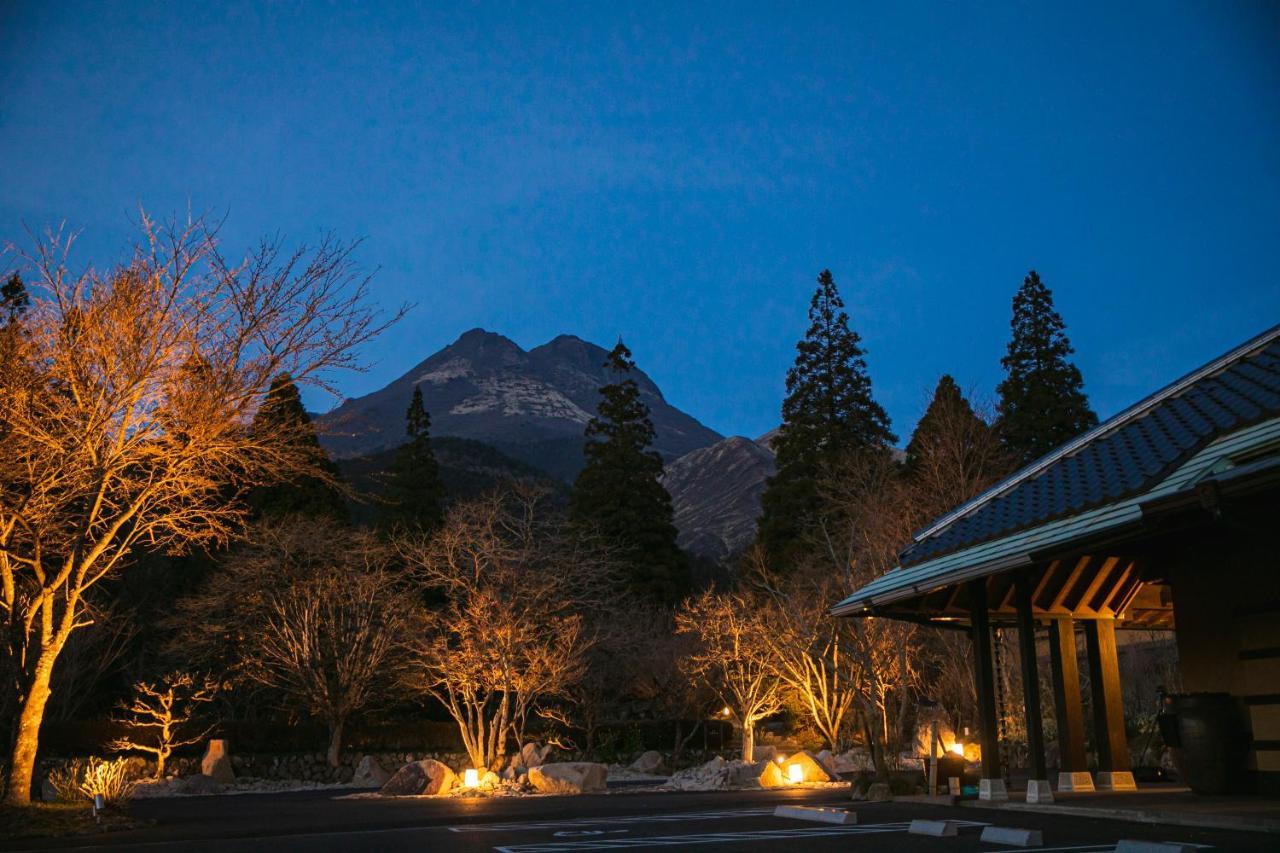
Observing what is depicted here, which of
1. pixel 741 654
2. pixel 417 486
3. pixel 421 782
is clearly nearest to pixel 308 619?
pixel 421 782

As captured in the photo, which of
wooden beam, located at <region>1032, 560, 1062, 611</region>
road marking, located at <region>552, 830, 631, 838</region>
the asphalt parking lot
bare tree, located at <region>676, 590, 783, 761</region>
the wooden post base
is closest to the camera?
the asphalt parking lot

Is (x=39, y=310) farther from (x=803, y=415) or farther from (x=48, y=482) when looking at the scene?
(x=803, y=415)

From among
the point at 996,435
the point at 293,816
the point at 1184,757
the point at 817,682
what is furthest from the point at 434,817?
the point at 996,435

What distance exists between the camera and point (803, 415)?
4559 cm

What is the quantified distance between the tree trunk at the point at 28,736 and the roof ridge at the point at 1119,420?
12.1 metres

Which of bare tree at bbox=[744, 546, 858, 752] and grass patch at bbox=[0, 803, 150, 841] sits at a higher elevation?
bare tree at bbox=[744, 546, 858, 752]

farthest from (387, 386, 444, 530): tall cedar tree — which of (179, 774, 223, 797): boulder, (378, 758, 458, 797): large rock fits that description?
(378, 758, 458, 797): large rock

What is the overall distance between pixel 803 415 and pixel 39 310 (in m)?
35.4

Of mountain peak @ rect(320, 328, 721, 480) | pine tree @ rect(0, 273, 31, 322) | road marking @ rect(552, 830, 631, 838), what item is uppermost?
mountain peak @ rect(320, 328, 721, 480)

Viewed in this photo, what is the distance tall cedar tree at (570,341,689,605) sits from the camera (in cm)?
4312

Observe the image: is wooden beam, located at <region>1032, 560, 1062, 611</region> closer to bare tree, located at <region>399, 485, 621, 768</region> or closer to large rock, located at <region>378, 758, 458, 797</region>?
large rock, located at <region>378, 758, 458, 797</region>

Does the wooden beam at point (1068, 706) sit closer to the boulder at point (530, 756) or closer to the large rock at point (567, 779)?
the large rock at point (567, 779)

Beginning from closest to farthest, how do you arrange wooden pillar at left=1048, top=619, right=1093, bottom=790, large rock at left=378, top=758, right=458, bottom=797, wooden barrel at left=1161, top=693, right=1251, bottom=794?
wooden barrel at left=1161, top=693, right=1251, bottom=794 → wooden pillar at left=1048, top=619, right=1093, bottom=790 → large rock at left=378, top=758, right=458, bottom=797

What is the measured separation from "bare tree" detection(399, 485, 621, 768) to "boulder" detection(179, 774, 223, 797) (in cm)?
538
